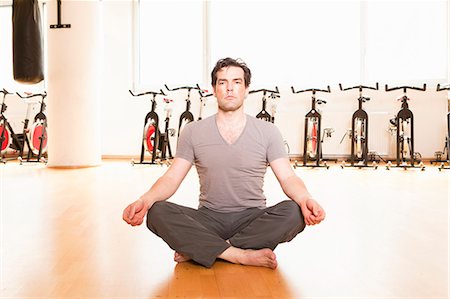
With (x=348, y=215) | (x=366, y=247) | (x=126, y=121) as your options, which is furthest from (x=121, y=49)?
(x=366, y=247)

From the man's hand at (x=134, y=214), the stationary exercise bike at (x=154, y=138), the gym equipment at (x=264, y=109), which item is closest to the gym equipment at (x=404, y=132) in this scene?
the gym equipment at (x=264, y=109)

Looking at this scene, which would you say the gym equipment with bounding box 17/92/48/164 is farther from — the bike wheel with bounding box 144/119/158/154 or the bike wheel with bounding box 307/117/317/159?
the bike wheel with bounding box 307/117/317/159

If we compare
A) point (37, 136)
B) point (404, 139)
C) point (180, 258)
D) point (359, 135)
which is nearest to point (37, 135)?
point (37, 136)

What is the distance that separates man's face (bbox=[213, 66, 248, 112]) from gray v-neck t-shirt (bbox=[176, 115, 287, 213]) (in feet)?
0.45

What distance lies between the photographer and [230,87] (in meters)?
2.43

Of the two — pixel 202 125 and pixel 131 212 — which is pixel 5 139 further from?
pixel 131 212

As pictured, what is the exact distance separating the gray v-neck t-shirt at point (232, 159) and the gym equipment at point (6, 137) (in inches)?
282

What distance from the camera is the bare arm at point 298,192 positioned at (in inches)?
87.5

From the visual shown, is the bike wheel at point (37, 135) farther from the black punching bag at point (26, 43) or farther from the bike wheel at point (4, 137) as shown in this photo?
the black punching bag at point (26, 43)

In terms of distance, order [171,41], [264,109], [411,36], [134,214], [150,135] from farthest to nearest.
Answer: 1. [171,41]
2. [411,36]
3. [264,109]
4. [150,135]
5. [134,214]

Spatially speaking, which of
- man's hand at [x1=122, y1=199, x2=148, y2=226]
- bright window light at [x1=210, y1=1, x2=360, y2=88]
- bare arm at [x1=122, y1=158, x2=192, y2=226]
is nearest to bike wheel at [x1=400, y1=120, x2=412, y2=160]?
bright window light at [x1=210, y1=1, x2=360, y2=88]

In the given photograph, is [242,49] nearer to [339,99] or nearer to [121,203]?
[339,99]

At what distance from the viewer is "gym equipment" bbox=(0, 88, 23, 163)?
9.05 meters

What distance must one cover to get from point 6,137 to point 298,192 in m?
7.83
